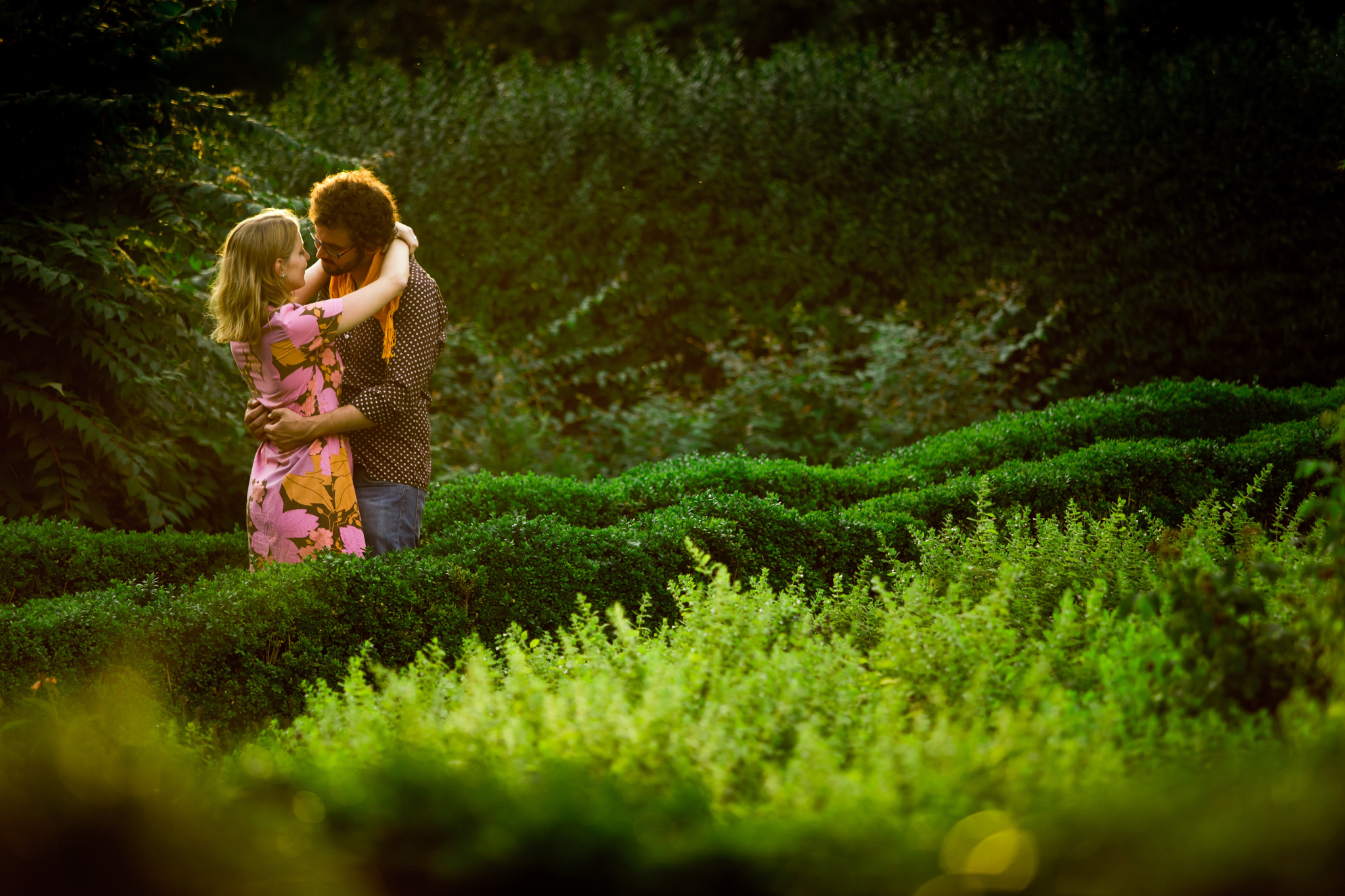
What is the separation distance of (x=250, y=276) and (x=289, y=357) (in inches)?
13.0

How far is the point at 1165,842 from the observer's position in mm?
1568

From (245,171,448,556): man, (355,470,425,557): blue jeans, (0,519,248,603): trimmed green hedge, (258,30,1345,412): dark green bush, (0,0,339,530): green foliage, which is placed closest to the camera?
(245,171,448,556): man

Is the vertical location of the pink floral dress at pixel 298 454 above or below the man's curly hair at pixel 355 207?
below

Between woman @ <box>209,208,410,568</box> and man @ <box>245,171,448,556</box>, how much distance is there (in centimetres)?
8

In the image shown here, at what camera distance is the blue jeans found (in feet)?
13.1

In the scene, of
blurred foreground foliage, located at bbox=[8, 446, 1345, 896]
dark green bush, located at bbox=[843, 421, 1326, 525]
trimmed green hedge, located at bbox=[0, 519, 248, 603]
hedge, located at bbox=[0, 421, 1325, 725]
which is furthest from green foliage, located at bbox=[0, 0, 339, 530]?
dark green bush, located at bbox=[843, 421, 1326, 525]

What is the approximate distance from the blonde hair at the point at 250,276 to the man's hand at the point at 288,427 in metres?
0.30

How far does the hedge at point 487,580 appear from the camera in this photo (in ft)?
10.9

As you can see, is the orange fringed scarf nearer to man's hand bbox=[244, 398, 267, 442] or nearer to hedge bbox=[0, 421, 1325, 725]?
man's hand bbox=[244, 398, 267, 442]

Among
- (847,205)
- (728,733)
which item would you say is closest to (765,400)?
(847,205)

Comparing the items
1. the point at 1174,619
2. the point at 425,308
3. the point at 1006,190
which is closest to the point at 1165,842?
the point at 1174,619

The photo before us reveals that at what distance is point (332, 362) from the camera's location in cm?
382

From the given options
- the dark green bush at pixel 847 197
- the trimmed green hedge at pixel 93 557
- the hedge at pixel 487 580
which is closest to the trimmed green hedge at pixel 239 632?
the hedge at pixel 487 580

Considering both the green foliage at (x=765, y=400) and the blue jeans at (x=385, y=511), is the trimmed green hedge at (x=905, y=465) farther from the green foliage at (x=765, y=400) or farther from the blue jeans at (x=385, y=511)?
the green foliage at (x=765, y=400)
